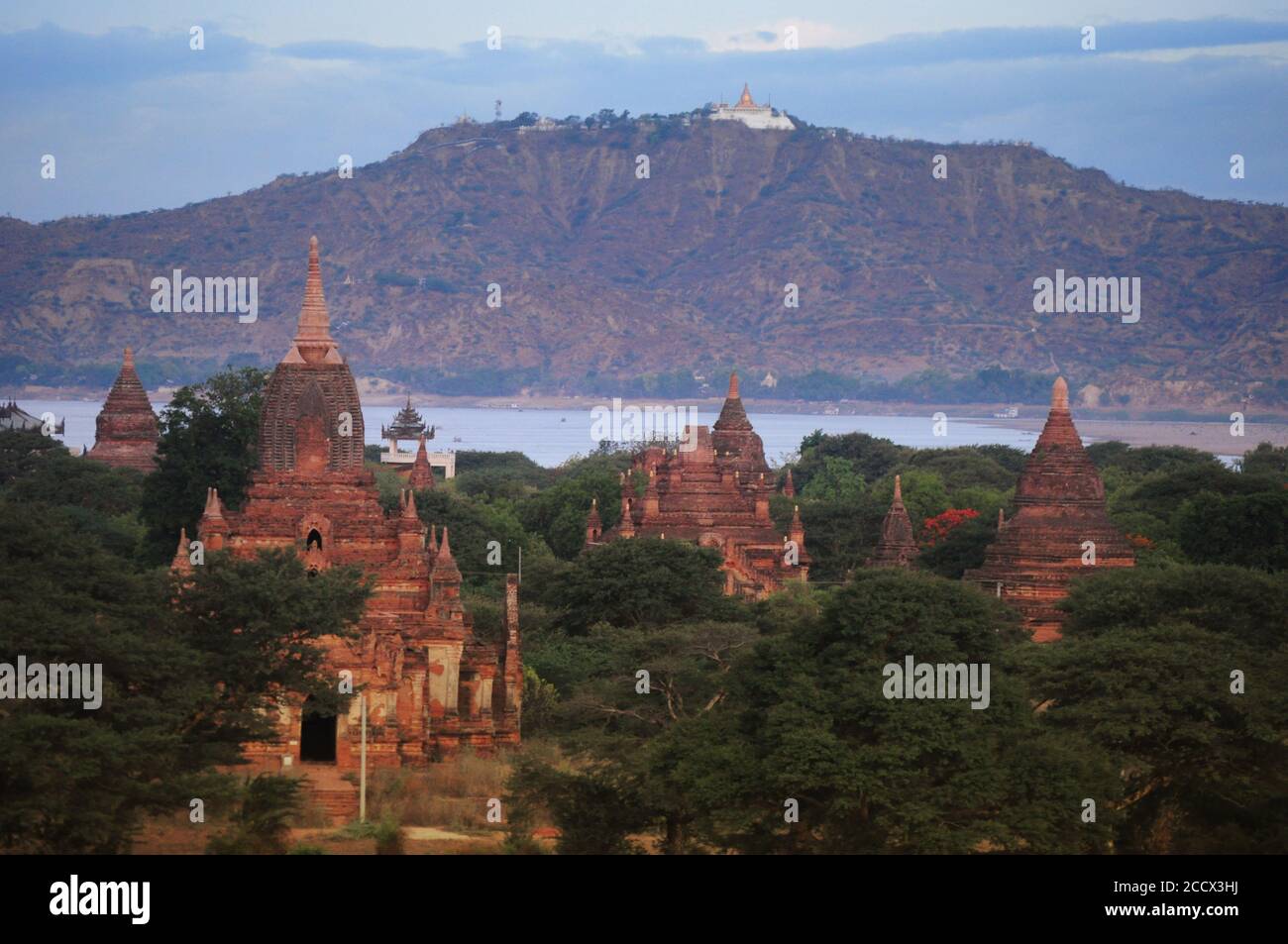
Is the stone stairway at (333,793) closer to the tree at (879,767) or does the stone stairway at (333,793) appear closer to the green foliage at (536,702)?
the green foliage at (536,702)

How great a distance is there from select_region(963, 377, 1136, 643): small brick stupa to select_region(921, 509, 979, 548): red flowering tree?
25272 millimetres

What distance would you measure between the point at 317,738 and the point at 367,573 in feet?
13.0

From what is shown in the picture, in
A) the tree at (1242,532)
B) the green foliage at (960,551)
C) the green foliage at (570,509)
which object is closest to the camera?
the tree at (1242,532)

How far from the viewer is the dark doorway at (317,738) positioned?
5150 centimetres

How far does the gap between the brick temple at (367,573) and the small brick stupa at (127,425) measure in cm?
5453

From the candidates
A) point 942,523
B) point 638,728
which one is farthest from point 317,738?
point 942,523

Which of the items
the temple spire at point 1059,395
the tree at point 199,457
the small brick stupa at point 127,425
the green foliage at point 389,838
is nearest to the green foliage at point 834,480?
the small brick stupa at point 127,425

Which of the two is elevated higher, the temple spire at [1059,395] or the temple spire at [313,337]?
the temple spire at [313,337]

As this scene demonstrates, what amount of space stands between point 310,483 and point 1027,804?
2130 centimetres

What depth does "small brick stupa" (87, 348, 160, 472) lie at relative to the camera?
366 feet

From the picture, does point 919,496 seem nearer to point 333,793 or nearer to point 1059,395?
point 1059,395

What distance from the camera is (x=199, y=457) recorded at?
82250mm

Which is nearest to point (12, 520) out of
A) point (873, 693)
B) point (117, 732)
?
point (117, 732)
